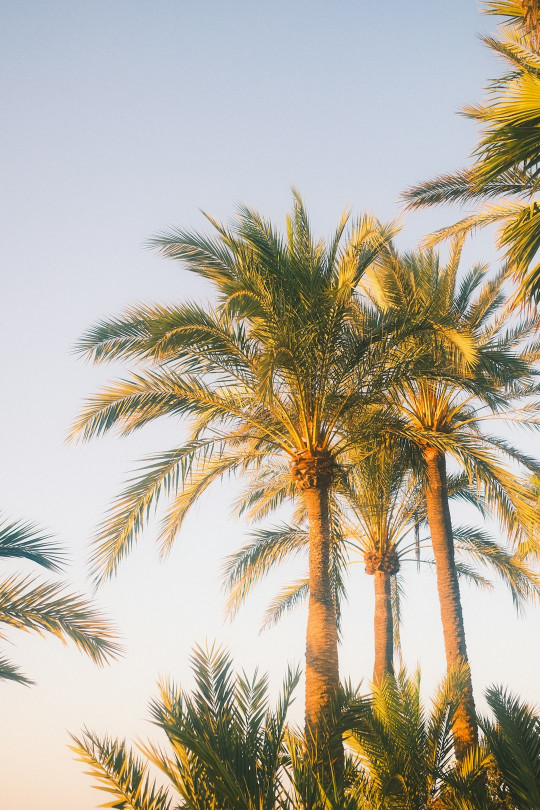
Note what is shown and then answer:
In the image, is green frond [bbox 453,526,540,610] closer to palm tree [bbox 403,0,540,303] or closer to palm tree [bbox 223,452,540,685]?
palm tree [bbox 223,452,540,685]

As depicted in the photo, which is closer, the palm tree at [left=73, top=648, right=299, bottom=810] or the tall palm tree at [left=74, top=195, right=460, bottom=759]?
the palm tree at [left=73, top=648, right=299, bottom=810]

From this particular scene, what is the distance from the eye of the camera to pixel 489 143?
5.65 m

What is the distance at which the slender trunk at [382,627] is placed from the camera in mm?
14598

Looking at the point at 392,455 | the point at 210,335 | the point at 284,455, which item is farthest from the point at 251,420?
the point at 392,455

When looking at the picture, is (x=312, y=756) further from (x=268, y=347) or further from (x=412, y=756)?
(x=268, y=347)

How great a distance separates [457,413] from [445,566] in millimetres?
2822

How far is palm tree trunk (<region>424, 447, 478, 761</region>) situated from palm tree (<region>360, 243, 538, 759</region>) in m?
0.02

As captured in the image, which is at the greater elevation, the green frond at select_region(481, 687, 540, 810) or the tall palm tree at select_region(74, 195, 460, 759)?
the tall palm tree at select_region(74, 195, 460, 759)

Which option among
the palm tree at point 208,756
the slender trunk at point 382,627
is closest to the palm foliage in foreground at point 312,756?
the palm tree at point 208,756

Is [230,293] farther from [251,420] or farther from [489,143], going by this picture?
[489,143]

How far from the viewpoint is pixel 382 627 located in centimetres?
Result: 1481

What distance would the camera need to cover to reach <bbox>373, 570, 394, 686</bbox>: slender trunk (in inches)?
575

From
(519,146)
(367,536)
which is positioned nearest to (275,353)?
(519,146)

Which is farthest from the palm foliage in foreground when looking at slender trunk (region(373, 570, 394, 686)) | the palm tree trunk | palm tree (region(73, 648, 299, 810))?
slender trunk (region(373, 570, 394, 686))
